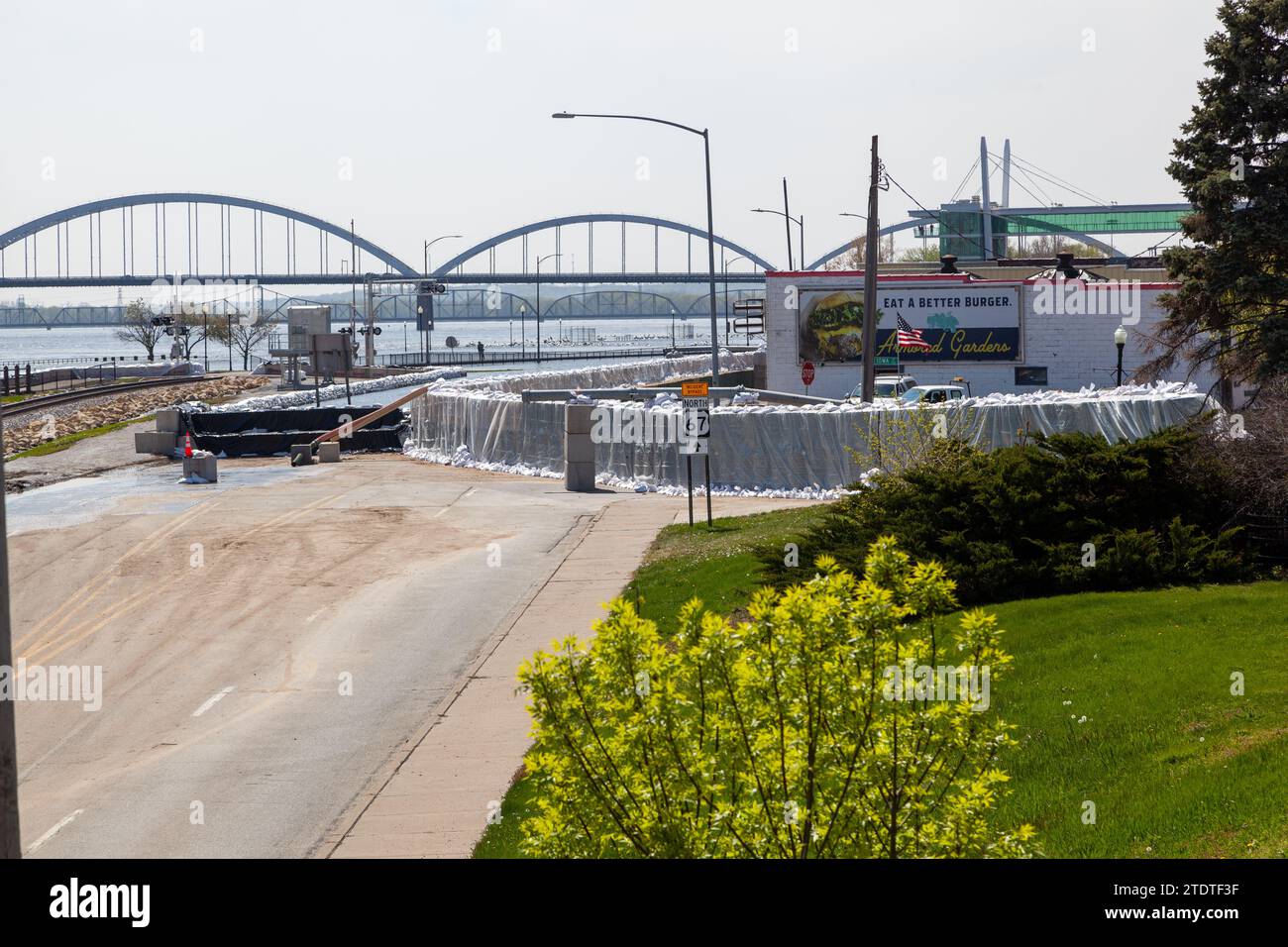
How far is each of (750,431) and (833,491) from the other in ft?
8.75

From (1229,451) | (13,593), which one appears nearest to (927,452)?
(1229,451)

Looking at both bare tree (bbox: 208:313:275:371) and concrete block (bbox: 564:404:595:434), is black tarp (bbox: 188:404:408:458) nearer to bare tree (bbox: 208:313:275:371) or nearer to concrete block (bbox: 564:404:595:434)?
concrete block (bbox: 564:404:595:434)

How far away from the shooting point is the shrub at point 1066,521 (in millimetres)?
16484

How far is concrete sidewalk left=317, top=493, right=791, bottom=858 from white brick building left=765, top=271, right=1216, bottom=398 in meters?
36.4

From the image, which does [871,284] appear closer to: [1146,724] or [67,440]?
[1146,724]

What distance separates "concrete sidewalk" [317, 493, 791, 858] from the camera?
11531 millimetres

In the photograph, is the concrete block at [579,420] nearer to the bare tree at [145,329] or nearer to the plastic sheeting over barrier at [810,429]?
the plastic sheeting over barrier at [810,429]

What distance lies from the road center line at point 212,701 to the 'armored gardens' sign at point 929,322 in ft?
143

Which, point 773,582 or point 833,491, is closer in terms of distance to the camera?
point 773,582

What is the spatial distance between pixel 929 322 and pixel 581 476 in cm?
2693
